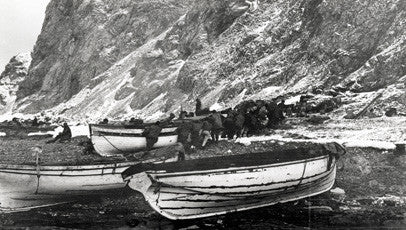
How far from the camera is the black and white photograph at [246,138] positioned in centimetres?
1037

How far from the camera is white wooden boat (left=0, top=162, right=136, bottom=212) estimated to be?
468 inches

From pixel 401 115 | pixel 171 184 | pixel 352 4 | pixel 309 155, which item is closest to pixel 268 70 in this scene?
pixel 352 4

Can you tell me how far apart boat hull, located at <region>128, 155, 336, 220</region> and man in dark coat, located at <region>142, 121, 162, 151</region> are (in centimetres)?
640

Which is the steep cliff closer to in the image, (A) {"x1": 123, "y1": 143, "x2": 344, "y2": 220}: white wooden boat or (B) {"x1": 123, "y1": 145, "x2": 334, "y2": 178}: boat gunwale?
(B) {"x1": 123, "y1": 145, "x2": 334, "y2": 178}: boat gunwale

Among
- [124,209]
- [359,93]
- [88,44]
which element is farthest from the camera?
[88,44]

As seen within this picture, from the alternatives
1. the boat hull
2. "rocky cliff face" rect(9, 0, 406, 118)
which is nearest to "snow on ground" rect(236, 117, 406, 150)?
the boat hull

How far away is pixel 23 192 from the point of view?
12.0 m

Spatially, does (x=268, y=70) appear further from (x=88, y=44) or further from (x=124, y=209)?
(x=88, y=44)

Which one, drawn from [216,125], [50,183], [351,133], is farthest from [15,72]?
[50,183]

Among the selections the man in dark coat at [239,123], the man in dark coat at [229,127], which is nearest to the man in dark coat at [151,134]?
the man in dark coat at [229,127]

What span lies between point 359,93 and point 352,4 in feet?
30.8

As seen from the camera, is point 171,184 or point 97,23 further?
point 97,23

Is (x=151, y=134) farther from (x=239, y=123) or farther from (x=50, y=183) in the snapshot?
(x=50, y=183)

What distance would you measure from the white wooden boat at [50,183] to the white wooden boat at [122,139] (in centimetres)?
447
